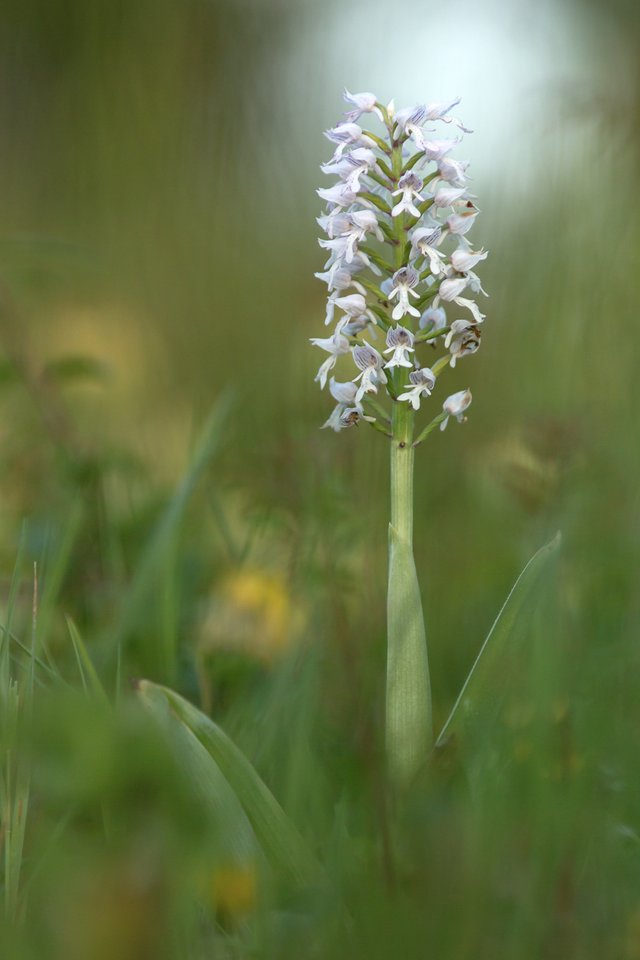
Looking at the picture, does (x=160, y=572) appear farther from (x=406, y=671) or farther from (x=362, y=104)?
(x=362, y=104)

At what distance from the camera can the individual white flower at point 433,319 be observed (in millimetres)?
1466

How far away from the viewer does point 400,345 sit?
4.46ft

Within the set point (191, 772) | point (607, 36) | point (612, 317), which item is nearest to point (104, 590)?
point (191, 772)

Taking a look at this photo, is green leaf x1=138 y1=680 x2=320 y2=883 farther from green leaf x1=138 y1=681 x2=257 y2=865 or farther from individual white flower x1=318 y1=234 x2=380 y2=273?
individual white flower x1=318 y1=234 x2=380 y2=273

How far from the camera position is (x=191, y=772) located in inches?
41.1

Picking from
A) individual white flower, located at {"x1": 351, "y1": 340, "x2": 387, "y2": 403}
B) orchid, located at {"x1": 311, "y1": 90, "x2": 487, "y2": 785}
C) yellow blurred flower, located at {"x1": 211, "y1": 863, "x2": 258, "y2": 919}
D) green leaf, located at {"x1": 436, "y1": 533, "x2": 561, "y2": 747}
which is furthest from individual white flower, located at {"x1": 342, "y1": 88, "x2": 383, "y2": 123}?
yellow blurred flower, located at {"x1": 211, "y1": 863, "x2": 258, "y2": 919}

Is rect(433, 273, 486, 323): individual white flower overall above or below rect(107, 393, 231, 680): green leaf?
above

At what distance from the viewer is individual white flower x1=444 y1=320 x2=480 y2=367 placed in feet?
4.76

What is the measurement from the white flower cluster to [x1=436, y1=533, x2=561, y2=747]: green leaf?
303mm

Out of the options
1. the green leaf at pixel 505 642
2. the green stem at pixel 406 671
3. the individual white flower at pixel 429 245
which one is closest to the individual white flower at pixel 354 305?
the individual white flower at pixel 429 245

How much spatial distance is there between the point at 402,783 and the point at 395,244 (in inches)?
29.5

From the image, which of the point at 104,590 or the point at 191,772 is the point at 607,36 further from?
the point at 191,772

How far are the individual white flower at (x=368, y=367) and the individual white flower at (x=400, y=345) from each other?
45 millimetres

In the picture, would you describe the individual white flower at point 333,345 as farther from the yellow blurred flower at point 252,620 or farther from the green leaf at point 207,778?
the green leaf at point 207,778
